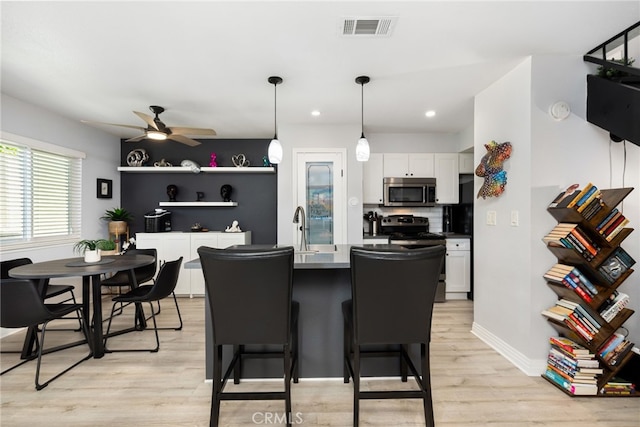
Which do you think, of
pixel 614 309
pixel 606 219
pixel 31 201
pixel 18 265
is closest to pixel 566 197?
pixel 606 219

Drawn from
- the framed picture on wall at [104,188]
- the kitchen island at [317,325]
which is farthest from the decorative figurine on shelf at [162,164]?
the kitchen island at [317,325]

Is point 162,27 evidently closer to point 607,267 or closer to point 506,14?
point 506,14

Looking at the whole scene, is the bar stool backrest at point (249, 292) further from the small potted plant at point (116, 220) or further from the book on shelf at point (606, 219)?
the small potted plant at point (116, 220)

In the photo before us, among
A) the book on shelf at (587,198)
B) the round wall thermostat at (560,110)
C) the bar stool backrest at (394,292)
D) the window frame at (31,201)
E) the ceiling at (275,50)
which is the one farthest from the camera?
the window frame at (31,201)

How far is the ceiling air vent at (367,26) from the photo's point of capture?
6.32 feet

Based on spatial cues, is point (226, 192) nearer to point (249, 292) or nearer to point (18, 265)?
point (18, 265)

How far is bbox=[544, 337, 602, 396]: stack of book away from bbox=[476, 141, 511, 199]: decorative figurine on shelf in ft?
4.10

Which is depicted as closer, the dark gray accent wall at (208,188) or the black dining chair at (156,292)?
the black dining chair at (156,292)

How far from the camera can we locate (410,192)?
4.57 metres

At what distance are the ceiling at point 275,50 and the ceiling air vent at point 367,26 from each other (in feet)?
0.13

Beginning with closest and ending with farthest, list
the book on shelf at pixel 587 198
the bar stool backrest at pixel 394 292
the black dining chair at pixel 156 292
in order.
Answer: the bar stool backrest at pixel 394 292 < the book on shelf at pixel 587 198 < the black dining chair at pixel 156 292

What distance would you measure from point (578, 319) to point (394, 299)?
145cm

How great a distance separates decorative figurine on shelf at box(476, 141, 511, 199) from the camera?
2.62 metres

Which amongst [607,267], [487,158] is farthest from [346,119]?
[607,267]
